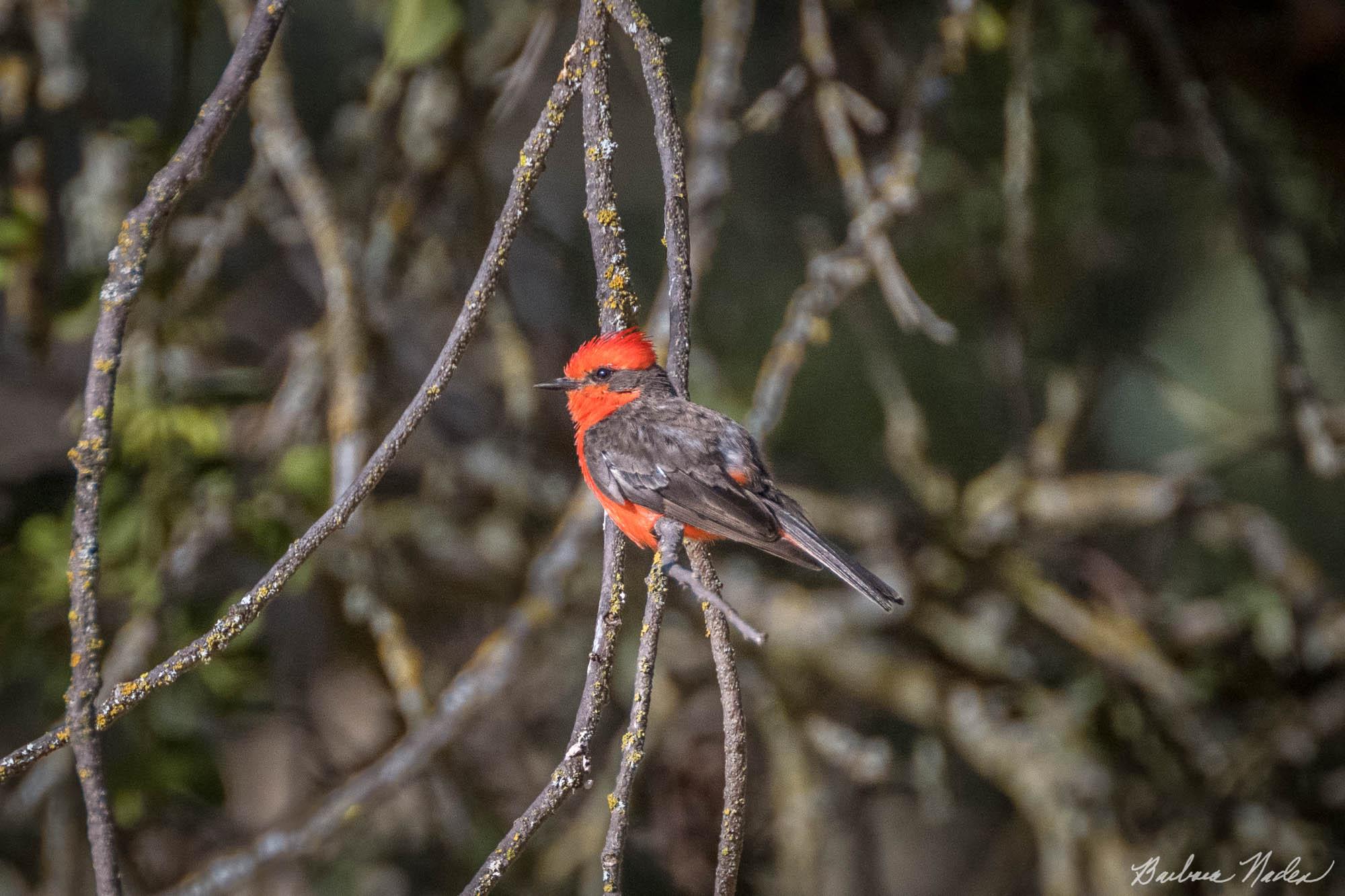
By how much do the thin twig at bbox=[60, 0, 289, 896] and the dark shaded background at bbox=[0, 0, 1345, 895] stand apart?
151 cm

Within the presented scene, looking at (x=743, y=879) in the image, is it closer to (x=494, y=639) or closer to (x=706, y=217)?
(x=494, y=639)

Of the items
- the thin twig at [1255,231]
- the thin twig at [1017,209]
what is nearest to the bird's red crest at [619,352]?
the thin twig at [1017,209]

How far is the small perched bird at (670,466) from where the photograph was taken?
6.56 ft

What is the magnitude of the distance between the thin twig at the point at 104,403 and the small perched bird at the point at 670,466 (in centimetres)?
67

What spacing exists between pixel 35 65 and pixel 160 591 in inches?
74.1

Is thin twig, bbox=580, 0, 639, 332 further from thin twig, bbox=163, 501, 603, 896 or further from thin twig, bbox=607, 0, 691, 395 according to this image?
thin twig, bbox=163, 501, 603, 896

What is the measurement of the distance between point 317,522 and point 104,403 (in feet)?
1.02

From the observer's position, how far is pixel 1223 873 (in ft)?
12.9

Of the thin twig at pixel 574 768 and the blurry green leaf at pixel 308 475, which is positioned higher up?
the blurry green leaf at pixel 308 475

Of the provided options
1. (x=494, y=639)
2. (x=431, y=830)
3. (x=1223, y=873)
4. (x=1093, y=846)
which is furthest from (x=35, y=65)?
(x=1223, y=873)

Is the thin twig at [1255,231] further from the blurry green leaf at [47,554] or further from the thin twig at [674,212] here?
the blurry green leaf at [47,554]

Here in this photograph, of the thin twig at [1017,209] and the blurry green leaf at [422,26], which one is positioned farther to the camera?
the thin twig at [1017,209]

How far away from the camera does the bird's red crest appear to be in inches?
75.0

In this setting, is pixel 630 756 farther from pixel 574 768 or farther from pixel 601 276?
pixel 601 276
